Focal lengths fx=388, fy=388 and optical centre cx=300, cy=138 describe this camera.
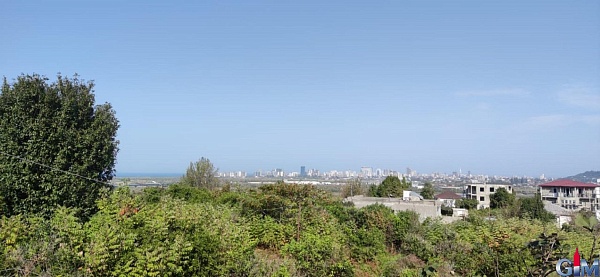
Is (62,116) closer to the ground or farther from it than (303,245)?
farther from it

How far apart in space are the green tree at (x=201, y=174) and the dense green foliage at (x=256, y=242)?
14.7 m

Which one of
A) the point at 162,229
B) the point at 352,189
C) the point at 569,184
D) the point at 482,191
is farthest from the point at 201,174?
the point at 569,184

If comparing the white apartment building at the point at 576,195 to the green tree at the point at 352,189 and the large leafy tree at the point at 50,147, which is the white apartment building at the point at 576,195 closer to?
the green tree at the point at 352,189

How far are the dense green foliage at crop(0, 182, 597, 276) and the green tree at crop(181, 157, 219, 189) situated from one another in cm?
1467

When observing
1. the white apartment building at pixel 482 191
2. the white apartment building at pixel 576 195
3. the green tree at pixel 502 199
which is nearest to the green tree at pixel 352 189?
the green tree at pixel 502 199

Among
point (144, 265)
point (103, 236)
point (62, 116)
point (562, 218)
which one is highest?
point (62, 116)

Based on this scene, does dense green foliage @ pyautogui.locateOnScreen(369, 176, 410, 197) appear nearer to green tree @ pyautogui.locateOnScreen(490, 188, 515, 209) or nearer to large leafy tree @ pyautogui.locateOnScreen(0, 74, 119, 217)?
green tree @ pyautogui.locateOnScreen(490, 188, 515, 209)

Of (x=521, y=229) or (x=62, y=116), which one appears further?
(x=521, y=229)

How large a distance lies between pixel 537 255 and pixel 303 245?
446 cm

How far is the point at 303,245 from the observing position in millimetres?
6559

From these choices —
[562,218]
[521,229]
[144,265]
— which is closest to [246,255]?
[144,265]

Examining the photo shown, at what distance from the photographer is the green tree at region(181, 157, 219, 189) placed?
26.0 meters

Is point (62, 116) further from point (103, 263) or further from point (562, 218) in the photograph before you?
point (562, 218)

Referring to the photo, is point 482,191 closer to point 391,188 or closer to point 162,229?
point 391,188
